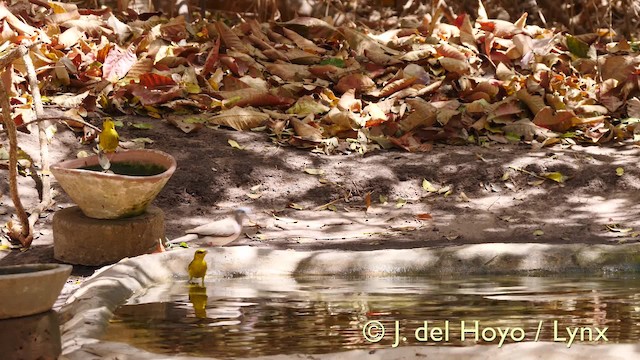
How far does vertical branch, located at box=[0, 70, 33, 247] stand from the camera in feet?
15.3

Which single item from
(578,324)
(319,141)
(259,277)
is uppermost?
(578,324)

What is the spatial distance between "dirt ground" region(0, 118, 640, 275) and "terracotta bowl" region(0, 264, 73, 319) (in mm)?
Answer: 2638

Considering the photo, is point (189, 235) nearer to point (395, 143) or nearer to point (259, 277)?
point (259, 277)

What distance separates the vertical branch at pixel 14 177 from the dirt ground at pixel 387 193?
0.16 metres

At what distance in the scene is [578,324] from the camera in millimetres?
3684

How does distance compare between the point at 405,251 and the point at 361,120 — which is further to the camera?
the point at 361,120

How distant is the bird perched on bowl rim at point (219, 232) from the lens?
5605 millimetres

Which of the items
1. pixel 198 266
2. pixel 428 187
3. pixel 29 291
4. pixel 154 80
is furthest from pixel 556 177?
pixel 29 291

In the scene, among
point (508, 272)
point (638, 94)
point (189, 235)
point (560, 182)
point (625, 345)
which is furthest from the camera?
point (638, 94)

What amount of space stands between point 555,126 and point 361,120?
4.88 feet

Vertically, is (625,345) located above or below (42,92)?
above

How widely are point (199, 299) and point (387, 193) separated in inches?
112

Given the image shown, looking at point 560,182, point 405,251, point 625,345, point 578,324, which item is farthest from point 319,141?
point 625,345

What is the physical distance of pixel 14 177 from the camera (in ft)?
17.2
